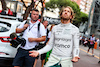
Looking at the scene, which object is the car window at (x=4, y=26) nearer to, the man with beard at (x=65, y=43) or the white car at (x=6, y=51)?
the white car at (x=6, y=51)

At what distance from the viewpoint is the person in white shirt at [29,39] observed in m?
3.93

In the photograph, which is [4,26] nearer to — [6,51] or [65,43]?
[6,51]

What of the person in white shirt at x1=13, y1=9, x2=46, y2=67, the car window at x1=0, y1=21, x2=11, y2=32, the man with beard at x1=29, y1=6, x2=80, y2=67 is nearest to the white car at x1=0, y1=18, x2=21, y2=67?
the car window at x1=0, y1=21, x2=11, y2=32

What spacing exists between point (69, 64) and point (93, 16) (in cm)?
3846

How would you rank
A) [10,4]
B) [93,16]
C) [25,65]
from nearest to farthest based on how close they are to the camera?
[25,65]
[10,4]
[93,16]

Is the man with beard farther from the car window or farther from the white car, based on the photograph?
the car window

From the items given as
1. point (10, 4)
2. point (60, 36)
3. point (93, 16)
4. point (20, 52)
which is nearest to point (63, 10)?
point (60, 36)

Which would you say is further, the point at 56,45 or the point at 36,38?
the point at 36,38

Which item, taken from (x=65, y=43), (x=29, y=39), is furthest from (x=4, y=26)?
(x=65, y=43)

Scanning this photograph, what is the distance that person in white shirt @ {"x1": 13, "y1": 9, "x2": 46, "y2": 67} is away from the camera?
12.9ft

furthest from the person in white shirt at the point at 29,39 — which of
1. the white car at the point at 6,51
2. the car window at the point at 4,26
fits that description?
the car window at the point at 4,26

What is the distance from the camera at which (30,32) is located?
13.1 ft

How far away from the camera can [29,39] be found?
395 centimetres

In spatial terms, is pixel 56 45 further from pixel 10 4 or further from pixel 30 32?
pixel 10 4
